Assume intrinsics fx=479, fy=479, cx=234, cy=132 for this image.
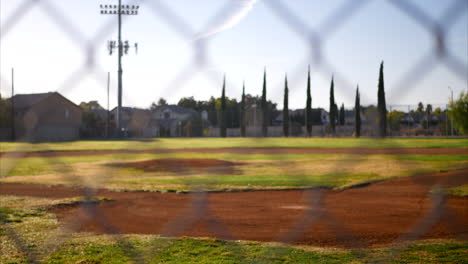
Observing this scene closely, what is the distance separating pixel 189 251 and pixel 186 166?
12470 millimetres

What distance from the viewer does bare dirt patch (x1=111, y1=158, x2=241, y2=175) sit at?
15.8 metres

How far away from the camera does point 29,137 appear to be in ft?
4.36

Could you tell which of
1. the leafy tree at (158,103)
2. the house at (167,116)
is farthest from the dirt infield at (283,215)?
the leafy tree at (158,103)

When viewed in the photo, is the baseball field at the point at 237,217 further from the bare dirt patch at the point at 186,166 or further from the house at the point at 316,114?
the bare dirt patch at the point at 186,166

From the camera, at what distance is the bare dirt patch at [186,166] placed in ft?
52.0

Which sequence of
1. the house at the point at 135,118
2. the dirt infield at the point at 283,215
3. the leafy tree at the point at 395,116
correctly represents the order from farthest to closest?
the dirt infield at the point at 283,215 → the leafy tree at the point at 395,116 → the house at the point at 135,118

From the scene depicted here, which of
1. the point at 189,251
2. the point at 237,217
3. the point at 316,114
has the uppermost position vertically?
the point at 316,114

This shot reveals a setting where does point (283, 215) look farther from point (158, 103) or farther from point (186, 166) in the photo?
point (186, 166)

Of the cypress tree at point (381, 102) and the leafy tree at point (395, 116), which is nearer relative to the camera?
the cypress tree at point (381, 102)

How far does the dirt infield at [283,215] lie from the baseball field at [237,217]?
19mm

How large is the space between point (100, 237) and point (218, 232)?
1.46 m

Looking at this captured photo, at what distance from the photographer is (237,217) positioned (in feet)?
23.9

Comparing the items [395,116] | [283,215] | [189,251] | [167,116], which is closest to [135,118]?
[167,116]

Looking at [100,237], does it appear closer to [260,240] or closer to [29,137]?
[260,240]
